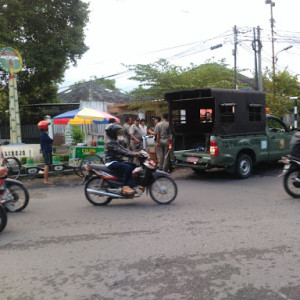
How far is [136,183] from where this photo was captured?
6.64 metres

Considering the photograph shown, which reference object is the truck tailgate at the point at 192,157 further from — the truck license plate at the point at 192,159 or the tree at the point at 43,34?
the tree at the point at 43,34

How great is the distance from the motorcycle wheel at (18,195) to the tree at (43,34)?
10707 mm

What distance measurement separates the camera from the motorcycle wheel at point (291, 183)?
7.00 meters

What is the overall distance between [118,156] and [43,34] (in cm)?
1239

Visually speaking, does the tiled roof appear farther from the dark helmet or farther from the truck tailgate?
the dark helmet

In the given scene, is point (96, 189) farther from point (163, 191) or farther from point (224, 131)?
point (224, 131)

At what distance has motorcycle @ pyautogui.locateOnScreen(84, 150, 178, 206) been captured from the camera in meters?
6.57

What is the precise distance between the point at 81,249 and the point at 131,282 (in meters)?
1.17

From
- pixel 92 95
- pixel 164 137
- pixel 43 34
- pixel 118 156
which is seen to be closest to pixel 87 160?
pixel 164 137

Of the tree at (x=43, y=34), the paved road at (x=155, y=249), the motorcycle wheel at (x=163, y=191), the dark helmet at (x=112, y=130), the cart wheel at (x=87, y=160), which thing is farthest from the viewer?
the tree at (x=43, y=34)

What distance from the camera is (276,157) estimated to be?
33.6 feet

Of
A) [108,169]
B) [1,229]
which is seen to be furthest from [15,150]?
[1,229]

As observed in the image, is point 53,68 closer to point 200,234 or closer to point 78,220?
point 78,220

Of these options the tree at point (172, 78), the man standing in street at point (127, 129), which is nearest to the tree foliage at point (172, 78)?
the tree at point (172, 78)
